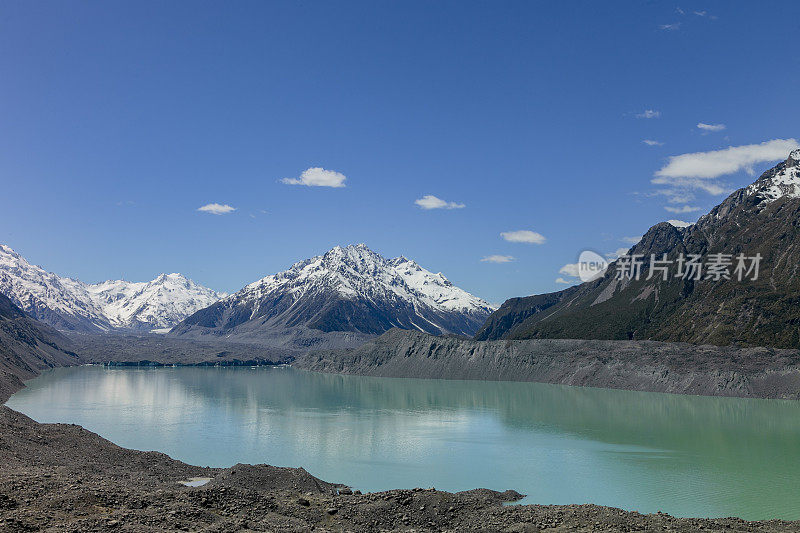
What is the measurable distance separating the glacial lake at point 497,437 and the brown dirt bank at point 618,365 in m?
8.54

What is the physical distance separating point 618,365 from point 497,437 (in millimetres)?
86641

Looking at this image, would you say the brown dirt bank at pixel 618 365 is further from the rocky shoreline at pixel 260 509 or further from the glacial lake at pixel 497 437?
the rocky shoreline at pixel 260 509

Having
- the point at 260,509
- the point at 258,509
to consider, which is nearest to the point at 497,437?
the point at 260,509

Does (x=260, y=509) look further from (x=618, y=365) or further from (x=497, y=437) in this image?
(x=618, y=365)

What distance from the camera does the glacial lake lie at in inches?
1921

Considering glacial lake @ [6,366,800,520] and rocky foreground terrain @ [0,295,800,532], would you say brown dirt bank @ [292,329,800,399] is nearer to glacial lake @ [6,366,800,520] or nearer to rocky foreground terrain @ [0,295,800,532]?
glacial lake @ [6,366,800,520]

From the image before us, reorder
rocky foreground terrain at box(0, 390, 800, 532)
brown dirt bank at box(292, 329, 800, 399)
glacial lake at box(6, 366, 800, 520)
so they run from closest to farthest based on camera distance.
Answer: rocky foreground terrain at box(0, 390, 800, 532)
glacial lake at box(6, 366, 800, 520)
brown dirt bank at box(292, 329, 800, 399)

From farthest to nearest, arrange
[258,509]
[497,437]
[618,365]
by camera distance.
Result: 1. [618,365]
2. [497,437]
3. [258,509]

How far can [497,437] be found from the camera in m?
76.2

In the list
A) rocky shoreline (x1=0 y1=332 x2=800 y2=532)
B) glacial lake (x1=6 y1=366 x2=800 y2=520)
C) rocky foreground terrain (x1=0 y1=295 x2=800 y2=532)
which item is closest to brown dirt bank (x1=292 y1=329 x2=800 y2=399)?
glacial lake (x1=6 y1=366 x2=800 y2=520)

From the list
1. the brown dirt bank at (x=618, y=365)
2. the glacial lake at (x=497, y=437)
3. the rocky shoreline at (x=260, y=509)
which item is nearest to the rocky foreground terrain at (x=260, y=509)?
the rocky shoreline at (x=260, y=509)

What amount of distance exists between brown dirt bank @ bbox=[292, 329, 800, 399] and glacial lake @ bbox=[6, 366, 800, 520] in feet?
28.0

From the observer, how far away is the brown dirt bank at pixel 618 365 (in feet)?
412

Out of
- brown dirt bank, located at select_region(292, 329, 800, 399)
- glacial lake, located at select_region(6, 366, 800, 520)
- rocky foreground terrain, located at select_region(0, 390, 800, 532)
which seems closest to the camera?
rocky foreground terrain, located at select_region(0, 390, 800, 532)
